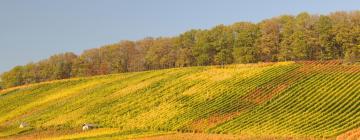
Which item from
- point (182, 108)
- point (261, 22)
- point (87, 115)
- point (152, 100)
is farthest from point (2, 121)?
point (261, 22)

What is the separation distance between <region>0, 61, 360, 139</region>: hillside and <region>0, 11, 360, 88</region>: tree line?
587 inches

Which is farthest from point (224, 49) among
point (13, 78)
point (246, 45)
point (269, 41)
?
point (13, 78)

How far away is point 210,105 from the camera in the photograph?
199 ft

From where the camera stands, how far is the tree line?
4139 inches

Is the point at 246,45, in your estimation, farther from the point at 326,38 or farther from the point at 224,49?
the point at 326,38

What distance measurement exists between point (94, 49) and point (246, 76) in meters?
90.8

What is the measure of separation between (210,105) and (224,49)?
59.8 m

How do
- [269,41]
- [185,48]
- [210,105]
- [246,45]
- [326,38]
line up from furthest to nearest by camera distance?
[185,48], [246,45], [269,41], [326,38], [210,105]

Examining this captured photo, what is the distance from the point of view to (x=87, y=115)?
67625 mm

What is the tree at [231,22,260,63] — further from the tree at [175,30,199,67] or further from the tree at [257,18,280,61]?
the tree at [175,30,199,67]

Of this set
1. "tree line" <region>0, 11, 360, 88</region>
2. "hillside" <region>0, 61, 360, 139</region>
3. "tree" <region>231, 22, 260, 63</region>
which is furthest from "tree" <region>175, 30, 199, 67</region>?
"hillside" <region>0, 61, 360, 139</region>

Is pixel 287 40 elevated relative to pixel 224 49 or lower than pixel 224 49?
elevated

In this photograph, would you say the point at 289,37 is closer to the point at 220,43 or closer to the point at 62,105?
the point at 220,43

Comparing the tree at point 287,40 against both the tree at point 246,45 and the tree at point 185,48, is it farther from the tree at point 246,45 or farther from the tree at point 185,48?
the tree at point 185,48
